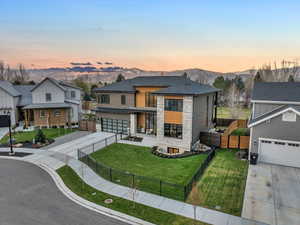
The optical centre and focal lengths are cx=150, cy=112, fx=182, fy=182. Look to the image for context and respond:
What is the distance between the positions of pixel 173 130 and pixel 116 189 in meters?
9.06

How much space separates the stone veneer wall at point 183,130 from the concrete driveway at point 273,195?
5863 millimetres

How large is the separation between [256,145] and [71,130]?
23.5 m

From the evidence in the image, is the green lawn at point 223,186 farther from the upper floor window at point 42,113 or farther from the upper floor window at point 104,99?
the upper floor window at point 42,113

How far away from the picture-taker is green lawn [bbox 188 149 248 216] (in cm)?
984

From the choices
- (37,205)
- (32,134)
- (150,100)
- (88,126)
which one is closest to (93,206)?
(37,205)

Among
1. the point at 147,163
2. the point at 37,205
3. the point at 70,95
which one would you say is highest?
the point at 70,95

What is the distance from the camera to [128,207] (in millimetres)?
9578

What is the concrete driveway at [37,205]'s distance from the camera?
8.65 metres

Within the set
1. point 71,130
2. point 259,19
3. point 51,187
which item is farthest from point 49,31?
point 259,19

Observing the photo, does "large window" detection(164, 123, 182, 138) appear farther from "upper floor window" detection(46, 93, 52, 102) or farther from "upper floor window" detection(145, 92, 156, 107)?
"upper floor window" detection(46, 93, 52, 102)

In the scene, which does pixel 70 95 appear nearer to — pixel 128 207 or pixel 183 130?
pixel 183 130

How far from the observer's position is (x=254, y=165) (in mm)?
14969

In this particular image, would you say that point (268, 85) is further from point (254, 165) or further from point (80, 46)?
point (80, 46)

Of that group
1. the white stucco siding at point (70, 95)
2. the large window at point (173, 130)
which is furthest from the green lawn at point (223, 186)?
the white stucco siding at point (70, 95)
